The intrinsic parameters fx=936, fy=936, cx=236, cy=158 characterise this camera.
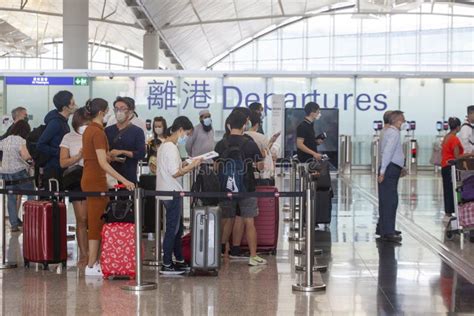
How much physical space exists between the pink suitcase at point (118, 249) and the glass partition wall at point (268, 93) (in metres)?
18.7

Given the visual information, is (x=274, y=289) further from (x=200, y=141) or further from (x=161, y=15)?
(x=161, y=15)

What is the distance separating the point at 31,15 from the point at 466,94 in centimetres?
2148

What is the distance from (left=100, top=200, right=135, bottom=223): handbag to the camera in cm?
872

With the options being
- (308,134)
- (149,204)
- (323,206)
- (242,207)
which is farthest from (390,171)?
(149,204)

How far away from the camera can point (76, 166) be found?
9.48m

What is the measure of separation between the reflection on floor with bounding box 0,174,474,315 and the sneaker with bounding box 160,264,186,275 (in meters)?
0.12

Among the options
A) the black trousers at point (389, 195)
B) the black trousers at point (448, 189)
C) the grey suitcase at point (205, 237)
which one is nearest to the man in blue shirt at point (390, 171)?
the black trousers at point (389, 195)

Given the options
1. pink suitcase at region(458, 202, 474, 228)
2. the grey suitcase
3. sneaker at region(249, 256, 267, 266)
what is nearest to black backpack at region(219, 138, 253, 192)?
the grey suitcase

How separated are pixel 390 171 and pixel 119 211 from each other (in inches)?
173

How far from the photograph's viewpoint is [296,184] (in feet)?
50.9

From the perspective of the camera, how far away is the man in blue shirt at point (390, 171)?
11773 mm

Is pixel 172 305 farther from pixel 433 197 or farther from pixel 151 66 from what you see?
pixel 151 66

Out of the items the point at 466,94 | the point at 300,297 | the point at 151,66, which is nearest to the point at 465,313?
the point at 300,297

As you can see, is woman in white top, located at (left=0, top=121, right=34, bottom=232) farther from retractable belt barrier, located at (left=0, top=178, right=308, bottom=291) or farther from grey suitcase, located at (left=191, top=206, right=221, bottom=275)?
grey suitcase, located at (left=191, top=206, right=221, bottom=275)
